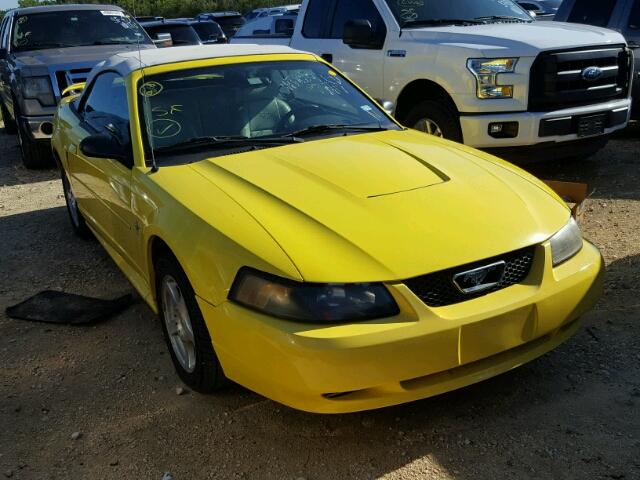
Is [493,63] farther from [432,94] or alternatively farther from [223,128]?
[223,128]

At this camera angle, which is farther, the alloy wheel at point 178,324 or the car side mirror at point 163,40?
the car side mirror at point 163,40

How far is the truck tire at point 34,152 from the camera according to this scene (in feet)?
27.9

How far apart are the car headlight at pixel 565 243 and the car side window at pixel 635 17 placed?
5748 mm

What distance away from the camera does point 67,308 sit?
444cm

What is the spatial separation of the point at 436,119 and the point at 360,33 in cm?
119

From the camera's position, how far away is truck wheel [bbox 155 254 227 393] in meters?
3.06

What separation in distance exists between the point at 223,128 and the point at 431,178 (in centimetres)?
128

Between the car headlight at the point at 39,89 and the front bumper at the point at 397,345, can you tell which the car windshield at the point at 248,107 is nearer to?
the front bumper at the point at 397,345

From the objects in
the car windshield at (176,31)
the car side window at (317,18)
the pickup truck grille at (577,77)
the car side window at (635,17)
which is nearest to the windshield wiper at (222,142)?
the pickup truck grille at (577,77)

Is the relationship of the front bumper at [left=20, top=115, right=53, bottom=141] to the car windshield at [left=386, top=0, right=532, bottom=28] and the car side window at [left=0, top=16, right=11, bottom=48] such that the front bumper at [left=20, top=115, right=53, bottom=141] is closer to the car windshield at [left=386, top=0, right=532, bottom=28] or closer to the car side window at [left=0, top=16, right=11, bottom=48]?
the car side window at [left=0, top=16, right=11, bottom=48]

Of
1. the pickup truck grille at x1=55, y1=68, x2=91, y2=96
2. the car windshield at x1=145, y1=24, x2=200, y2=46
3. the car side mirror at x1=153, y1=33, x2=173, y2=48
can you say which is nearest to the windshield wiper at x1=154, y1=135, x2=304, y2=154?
the pickup truck grille at x1=55, y1=68, x2=91, y2=96

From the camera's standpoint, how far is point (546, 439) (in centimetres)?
281

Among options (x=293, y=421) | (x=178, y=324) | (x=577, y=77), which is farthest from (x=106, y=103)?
(x=577, y=77)

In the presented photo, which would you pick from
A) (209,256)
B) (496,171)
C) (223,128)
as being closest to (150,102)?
(223,128)
